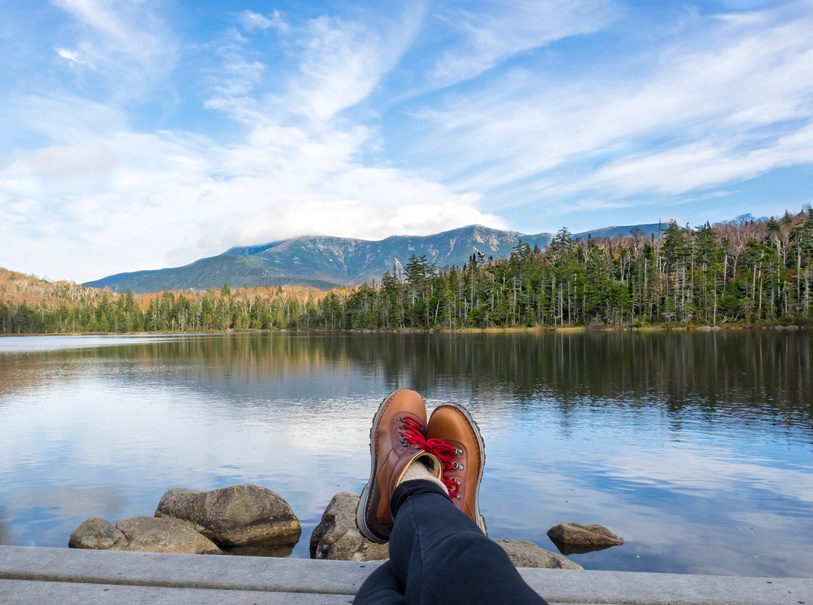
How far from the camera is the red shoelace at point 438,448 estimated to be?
12.4ft

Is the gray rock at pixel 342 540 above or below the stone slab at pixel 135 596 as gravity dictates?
below

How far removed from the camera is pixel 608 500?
988 cm

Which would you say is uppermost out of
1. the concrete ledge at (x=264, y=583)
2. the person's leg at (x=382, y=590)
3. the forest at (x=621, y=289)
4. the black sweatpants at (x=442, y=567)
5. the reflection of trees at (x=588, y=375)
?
the forest at (x=621, y=289)

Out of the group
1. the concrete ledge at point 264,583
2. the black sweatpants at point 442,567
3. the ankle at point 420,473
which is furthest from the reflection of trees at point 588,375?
the black sweatpants at point 442,567

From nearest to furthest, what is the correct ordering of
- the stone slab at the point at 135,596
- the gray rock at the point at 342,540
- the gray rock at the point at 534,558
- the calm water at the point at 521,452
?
the stone slab at the point at 135,596 → the gray rock at the point at 534,558 → the gray rock at the point at 342,540 → the calm water at the point at 521,452

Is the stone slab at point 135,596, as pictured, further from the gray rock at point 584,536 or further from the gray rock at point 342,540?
the gray rock at point 584,536

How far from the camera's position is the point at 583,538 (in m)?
8.01

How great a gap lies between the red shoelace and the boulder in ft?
16.5

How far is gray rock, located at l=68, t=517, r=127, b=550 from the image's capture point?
23.0ft

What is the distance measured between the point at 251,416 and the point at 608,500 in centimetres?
1344

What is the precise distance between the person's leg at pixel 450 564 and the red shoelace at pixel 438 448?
1.38 meters

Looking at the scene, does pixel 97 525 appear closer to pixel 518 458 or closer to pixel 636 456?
pixel 518 458

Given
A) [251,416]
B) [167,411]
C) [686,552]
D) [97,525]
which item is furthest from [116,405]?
[686,552]

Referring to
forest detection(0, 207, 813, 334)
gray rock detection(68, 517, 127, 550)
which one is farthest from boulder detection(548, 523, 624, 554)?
forest detection(0, 207, 813, 334)
